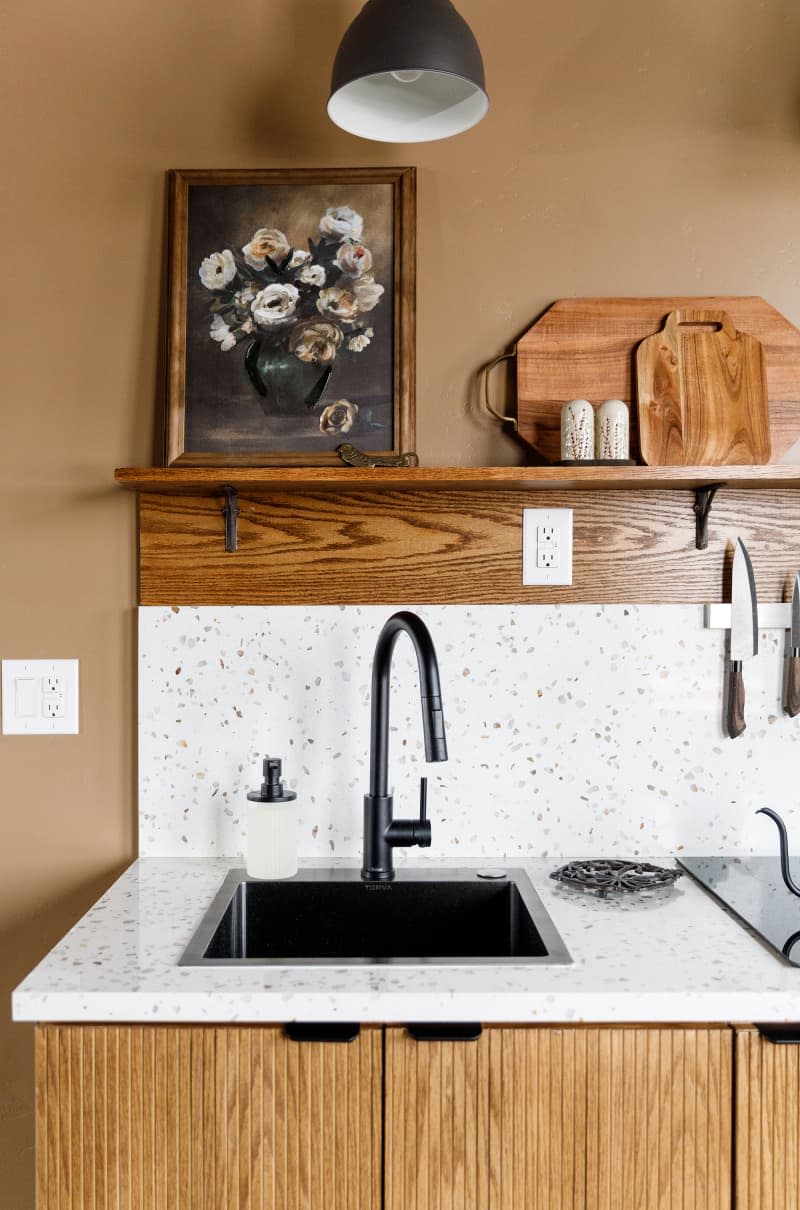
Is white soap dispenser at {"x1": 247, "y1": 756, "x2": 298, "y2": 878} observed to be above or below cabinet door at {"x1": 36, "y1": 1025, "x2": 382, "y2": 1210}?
above

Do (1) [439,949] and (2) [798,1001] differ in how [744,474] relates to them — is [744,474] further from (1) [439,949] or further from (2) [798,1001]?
(1) [439,949]

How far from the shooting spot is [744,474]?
4.59 feet

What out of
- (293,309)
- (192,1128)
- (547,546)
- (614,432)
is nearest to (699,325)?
(614,432)

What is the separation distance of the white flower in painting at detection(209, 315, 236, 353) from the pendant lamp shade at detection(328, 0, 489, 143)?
357mm

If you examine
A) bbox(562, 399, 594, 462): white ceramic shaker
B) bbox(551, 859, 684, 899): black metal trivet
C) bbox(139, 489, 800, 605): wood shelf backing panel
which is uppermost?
bbox(562, 399, 594, 462): white ceramic shaker

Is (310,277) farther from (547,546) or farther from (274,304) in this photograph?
(547,546)

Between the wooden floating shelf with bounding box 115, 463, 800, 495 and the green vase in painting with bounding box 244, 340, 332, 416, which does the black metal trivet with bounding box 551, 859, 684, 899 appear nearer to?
the wooden floating shelf with bounding box 115, 463, 800, 495

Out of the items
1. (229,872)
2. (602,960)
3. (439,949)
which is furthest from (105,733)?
(602,960)

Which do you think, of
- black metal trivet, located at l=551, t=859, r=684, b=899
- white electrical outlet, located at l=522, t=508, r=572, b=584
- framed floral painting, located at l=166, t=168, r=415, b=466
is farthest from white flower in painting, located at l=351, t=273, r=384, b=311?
black metal trivet, located at l=551, t=859, r=684, b=899

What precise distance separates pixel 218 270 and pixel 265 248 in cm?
8

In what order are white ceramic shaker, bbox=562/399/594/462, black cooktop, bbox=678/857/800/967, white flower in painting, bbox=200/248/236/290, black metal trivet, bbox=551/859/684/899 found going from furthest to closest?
1. white flower in painting, bbox=200/248/236/290
2. white ceramic shaker, bbox=562/399/594/462
3. black metal trivet, bbox=551/859/684/899
4. black cooktop, bbox=678/857/800/967

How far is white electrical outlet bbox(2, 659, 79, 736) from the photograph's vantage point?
1588 millimetres

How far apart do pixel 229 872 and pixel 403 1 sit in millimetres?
1235

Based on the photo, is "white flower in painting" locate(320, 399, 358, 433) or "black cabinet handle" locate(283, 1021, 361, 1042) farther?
"white flower in painting" locate(320, 399, 358, 433)
